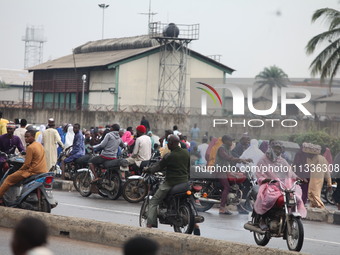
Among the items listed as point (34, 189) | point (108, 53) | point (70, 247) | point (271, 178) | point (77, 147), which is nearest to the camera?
point (70, 247)

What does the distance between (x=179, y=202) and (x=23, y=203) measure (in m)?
2.75

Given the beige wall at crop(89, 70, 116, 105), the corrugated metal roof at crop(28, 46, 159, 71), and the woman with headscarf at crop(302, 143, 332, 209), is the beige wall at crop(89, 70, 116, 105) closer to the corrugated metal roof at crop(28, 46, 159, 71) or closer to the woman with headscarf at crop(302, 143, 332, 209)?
the corrugated metal roof at crop(28, 46, 159, 71)

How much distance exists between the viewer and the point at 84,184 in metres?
20.1

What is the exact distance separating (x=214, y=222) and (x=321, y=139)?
1008 centimetres

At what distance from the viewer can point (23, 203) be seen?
13461 mm

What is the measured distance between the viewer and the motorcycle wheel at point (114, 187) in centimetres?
1905

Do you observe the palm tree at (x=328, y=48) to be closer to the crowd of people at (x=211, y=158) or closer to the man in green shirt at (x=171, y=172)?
the crowd of people at (x=211, y=158)

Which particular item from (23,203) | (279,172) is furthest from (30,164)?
(279,172)

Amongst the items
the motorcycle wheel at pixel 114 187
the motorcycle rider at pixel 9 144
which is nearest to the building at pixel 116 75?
the motorcycle wheel at pixel 114 187

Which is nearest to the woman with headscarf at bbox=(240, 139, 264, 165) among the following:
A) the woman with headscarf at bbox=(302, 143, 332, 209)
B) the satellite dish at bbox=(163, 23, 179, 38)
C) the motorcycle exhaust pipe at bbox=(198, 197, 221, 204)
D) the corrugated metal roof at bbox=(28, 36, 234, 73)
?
the woman with headscarf at bbox=(302, 143, 332, 209)

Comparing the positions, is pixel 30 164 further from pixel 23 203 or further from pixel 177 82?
pixel 177 82

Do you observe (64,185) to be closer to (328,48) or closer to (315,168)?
(315,168)

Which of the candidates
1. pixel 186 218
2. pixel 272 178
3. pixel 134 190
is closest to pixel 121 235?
pixel 186 218

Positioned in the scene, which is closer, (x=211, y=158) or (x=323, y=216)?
(x=323, y=216)
